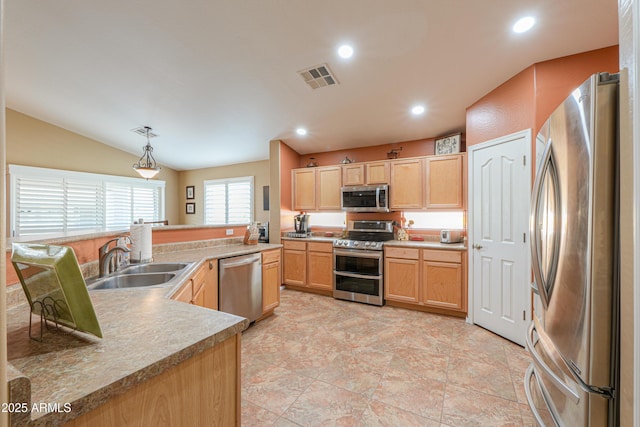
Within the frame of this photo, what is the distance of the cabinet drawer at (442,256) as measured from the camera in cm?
327

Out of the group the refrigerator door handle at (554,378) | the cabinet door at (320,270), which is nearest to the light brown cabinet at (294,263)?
the cabinet door at (320,270)

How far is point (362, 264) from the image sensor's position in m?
3.83

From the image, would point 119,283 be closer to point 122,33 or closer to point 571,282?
point 122,33

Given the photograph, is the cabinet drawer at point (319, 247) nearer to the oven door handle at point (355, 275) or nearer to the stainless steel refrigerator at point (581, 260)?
the oven door handle at point (355, 275)

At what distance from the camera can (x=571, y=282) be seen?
93 cm

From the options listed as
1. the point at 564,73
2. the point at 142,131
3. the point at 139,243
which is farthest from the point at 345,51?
the point at 142,131

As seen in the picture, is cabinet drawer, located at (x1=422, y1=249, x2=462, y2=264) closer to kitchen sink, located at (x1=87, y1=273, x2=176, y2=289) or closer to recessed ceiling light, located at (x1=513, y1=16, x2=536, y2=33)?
recessed ceiling light, located at (x1=513, y1=16, x2=536, y2=33)

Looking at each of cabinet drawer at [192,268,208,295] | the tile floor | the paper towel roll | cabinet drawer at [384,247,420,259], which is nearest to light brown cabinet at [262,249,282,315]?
the tile floor

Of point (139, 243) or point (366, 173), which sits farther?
point (366, 173)

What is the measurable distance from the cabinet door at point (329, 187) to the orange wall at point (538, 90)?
222 cm

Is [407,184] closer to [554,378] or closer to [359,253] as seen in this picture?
[359,253]

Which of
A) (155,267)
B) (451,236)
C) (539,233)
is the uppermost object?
(539,233)

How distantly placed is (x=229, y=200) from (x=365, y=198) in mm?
3548

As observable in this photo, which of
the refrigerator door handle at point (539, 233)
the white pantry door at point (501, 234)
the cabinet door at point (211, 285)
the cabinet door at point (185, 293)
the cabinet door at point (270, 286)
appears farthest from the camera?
the cabinet door at point (270, 286)
